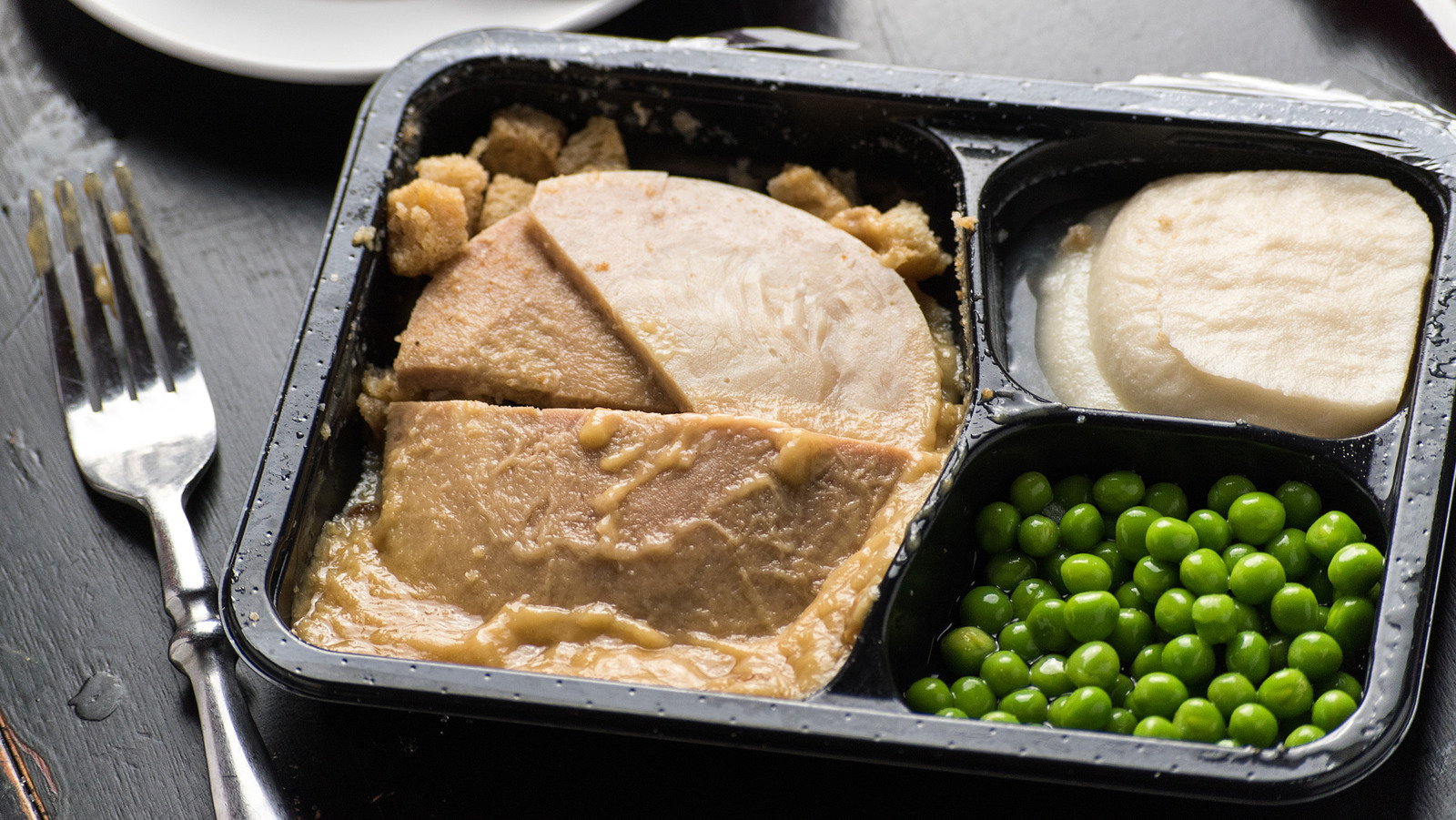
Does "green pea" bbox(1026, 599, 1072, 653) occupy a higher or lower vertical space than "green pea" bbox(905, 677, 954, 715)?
higher

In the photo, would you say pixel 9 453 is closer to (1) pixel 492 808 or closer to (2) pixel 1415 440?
(1) pixel 492 808

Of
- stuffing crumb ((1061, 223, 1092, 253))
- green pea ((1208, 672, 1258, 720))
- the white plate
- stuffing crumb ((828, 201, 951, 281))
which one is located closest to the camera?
green pea ((1208, 672, 1258, 720))

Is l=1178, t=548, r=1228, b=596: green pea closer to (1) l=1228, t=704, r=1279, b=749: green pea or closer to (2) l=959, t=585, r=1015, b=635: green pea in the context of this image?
(1) l=1228, t=704, r=1279, b=749: green pea

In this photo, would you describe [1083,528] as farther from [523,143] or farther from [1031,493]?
[523,143]

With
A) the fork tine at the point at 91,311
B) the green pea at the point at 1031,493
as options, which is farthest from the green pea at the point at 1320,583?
the fork tine at the point at 91,311

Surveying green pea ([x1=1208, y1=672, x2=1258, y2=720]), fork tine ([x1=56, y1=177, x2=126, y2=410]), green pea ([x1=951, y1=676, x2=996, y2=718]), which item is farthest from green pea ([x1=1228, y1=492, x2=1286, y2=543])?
fork tine ([x1=56, y1=177, x2=126, y2=410])

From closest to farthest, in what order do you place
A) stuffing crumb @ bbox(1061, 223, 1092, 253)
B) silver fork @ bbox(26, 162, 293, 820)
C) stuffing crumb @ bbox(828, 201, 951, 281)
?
silver fork @ bbox(26, 162, 293, 820) < stuffing crumb @ bbox(828, 201, 951, 281) < stuffing crumb @ bbox(1061, 223, 1092, 253)

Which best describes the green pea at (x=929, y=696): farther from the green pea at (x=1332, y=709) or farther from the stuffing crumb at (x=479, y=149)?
the stuffing crumb at (x=479, y=149)
